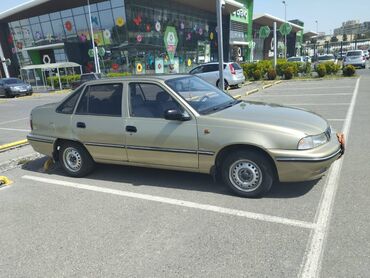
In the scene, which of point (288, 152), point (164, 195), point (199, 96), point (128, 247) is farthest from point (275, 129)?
point (128, 247)

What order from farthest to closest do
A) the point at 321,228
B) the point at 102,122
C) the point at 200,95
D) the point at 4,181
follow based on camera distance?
1. the point at 4,181
2. the point at 102,122
3. the point at 200,95
4. the point at 321,228

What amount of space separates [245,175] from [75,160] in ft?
9.66

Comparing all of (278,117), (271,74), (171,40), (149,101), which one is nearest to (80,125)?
(149,101)

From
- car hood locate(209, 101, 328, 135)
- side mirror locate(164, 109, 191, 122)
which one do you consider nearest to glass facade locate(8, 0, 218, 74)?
car hood locate(209, 101, 328, 135)

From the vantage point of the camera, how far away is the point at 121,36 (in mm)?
33188

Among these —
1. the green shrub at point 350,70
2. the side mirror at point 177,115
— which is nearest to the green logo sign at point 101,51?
the green shrub at point 350,70

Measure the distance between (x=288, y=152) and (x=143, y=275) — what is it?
215 cm

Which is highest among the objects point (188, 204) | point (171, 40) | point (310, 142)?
point (171, 40)

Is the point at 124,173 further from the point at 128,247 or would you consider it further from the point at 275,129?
the point at 275,129

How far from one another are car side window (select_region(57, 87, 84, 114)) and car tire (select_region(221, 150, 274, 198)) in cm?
274

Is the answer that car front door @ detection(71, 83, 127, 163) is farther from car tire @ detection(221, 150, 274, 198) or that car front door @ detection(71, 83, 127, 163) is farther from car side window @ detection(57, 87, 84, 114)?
car tire @ detection(221, 150, 274, 198)

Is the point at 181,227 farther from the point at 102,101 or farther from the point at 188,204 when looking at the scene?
the point at 102,101

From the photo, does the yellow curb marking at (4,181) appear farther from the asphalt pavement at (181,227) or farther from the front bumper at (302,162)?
the front bumper at (302,162)

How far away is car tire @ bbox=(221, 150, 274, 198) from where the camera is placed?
416 centimetres
